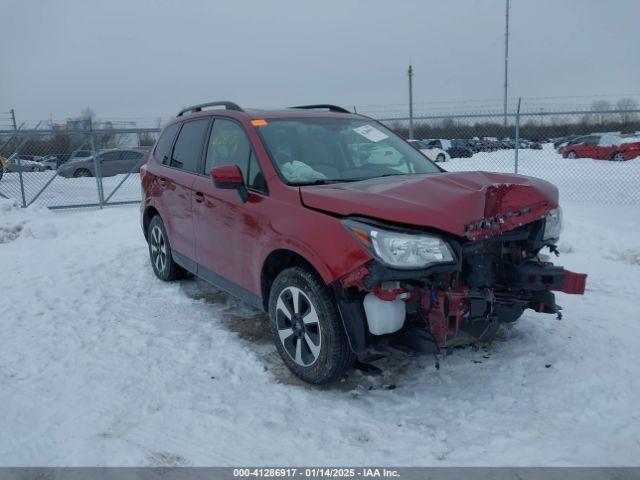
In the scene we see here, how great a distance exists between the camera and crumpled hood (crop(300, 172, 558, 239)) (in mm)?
3074

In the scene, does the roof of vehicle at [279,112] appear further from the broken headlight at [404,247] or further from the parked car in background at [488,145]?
the parked car in background at [488,145]

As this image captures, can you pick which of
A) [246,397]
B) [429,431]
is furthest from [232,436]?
[429,431]

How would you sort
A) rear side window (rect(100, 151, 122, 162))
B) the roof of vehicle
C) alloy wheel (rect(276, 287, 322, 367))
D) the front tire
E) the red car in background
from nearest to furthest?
1. the front tire
2. alloy wheel (rect(276, 287, 322, 367))
3. the roof of vehicle
4. rear side window (rect(100, 151, 122, 162))
5. the red car in background

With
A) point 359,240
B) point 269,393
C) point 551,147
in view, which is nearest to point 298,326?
point 269,393

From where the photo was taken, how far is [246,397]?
137 inches

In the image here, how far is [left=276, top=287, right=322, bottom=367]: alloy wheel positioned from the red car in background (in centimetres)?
1885

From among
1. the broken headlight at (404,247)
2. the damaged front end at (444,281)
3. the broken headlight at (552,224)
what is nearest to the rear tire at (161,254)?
the damaged front end at (444,281)

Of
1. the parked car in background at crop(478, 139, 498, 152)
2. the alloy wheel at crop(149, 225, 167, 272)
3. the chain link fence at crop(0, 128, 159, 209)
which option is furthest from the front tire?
the parked car in background at crop(478, 139, 498, 152)

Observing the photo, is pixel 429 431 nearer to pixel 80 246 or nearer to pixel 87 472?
pixel 87 472

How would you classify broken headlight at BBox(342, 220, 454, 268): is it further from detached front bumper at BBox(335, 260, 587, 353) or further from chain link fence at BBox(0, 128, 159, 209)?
chain link fence at BBox(0, 128, 159, 209)

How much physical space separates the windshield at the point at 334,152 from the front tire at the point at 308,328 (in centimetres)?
75

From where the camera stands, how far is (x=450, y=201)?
3.14 meters

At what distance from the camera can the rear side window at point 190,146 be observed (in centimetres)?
500

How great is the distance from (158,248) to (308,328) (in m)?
3.04
